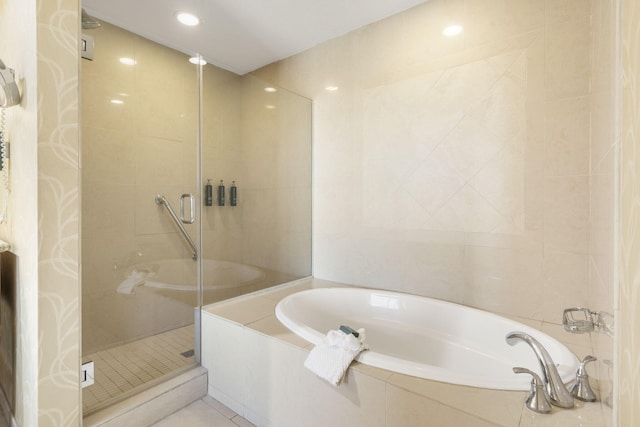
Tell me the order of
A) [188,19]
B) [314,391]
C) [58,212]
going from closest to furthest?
1. [58,212]
2. [314,391]
3. [188,19]

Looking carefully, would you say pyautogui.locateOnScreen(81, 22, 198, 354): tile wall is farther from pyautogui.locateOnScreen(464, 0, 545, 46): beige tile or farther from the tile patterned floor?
pyautogui.locateOnScreen(464, 0, 545, 46): beige tile

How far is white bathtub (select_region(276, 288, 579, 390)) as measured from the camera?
136 cm

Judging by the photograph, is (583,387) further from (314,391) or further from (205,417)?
(205,417)

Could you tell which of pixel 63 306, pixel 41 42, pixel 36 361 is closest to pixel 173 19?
pixel 41 42

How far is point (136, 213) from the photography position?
6.34 ft

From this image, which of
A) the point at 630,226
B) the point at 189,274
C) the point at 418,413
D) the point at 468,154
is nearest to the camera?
the point at 630,226

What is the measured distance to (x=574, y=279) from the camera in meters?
1.76

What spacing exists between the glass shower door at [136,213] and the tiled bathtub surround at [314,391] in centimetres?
29

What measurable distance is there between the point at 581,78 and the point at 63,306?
2.78 m

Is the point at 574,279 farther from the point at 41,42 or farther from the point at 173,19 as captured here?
the point at 173,19

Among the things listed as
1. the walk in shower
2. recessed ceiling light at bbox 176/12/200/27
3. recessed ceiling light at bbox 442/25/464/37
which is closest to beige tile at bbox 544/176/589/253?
recessed ceiling light at bbox 442/25/464/37

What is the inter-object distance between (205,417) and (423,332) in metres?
1.43

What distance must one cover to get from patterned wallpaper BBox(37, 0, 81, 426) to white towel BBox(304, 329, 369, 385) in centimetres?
106

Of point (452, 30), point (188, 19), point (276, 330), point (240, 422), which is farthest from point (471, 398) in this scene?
→ point (188, 19)
